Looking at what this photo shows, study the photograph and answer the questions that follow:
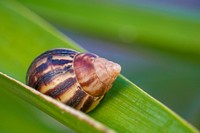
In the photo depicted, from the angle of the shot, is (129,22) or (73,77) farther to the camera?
(129,22)

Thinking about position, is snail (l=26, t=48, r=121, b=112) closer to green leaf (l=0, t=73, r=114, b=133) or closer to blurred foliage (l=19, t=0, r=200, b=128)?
green leaf (l=0, t=73, r=114, b=133)

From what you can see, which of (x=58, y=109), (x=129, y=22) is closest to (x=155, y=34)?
(x=129, y=22)

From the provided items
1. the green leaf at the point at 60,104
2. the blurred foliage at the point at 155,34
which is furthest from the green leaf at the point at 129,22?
the green leaf at the point at 60,104

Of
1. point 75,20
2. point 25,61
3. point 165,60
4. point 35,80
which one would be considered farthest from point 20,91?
point 165,60

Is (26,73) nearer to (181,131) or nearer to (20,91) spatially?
(20,91)

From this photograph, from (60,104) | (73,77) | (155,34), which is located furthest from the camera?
(155,34)

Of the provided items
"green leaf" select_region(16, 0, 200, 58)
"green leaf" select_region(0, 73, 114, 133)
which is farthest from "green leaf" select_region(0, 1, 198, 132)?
"green leaf" select_region(16, 0, 200, 58)

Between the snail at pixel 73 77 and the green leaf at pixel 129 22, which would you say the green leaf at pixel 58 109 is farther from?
the green leaf at pixel 129 22

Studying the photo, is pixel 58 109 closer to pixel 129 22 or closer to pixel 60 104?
pixel 60 104
